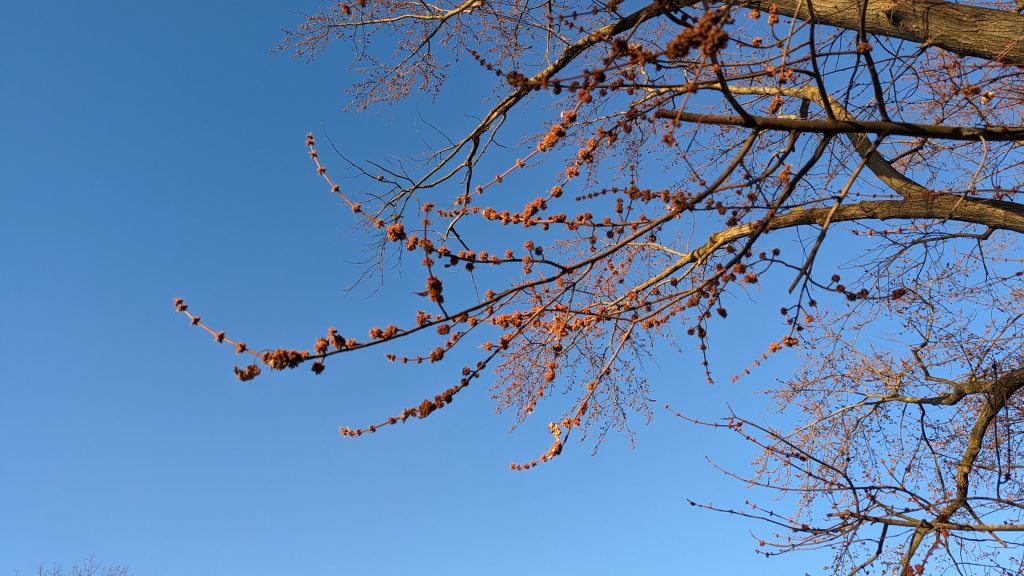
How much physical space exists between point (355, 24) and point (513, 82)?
14.7 ft

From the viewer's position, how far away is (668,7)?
7.05ft

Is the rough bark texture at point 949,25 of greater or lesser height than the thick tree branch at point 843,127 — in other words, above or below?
above

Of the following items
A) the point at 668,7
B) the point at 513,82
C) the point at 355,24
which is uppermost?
the point at 355,24

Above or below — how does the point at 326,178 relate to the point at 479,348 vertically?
above

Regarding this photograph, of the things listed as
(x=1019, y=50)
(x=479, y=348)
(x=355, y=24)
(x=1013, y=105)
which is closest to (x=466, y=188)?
(x=355, y=24)

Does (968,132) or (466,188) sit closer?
(968,132)

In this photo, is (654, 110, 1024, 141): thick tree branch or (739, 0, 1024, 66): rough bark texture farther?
(739, 0, 1024, 66): rough bark texture

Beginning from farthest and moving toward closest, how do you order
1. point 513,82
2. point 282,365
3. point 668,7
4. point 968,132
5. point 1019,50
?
point 1019,50, point 968,132, point 668,7, point 513,82, point 282,365

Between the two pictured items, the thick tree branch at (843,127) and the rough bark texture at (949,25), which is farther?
the rough bark texture at (949,25)

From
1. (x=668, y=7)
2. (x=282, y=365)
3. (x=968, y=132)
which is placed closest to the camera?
(x=282, y=365)

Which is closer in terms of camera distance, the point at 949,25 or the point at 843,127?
the point at 843,127

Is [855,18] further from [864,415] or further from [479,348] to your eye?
[864,415]

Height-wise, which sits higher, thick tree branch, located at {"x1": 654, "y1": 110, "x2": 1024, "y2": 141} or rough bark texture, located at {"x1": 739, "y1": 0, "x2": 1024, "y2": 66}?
rough bark texture, located at {"x1": 739, "y1": 0, "x2": 1024, "y2": 66}

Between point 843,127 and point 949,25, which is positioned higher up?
point 949,25
